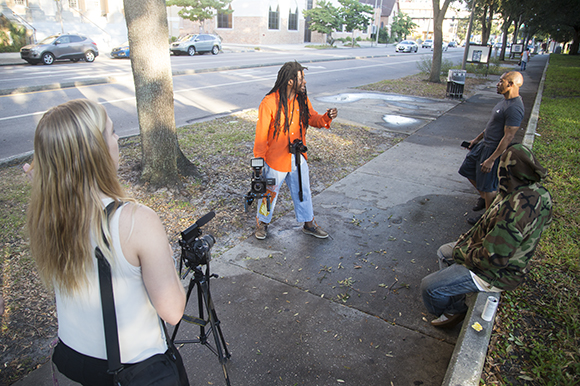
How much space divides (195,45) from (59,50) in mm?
9921

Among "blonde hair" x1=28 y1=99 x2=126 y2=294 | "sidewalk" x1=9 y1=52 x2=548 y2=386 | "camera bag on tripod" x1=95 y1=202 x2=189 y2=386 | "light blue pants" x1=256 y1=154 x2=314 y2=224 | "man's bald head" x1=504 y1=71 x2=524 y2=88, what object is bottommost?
"sidewalk" x1=9 y1=52 x2=548 y2=386

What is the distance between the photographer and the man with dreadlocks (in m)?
4.01

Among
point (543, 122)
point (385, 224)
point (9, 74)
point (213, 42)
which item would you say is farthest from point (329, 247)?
point (213, 42)

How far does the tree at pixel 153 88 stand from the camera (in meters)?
4.95

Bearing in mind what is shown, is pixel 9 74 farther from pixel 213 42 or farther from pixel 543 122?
pixel 543 122

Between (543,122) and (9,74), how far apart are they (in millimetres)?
19839

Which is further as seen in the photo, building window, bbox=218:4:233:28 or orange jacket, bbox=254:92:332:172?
building window, bbox=218:4:233:28

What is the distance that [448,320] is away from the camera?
3.15 m

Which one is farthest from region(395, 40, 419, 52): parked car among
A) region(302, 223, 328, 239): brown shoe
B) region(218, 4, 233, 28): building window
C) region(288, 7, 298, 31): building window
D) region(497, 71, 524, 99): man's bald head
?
region(302, 223, 328, 239): brown shoe

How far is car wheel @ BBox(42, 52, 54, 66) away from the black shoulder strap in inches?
927

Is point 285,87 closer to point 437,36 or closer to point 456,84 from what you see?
point 456,84

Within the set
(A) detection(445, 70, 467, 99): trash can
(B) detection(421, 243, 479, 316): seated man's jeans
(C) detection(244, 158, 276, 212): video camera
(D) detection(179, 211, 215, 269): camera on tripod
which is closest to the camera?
(D) detection(179, 211, 215, 269): camera on tripod

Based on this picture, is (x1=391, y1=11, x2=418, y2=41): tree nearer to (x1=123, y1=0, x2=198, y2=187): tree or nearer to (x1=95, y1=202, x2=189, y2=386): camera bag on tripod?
(x1=123, y1=0, x2=198, y2=187): tree

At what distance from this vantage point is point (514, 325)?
3.04 meters
